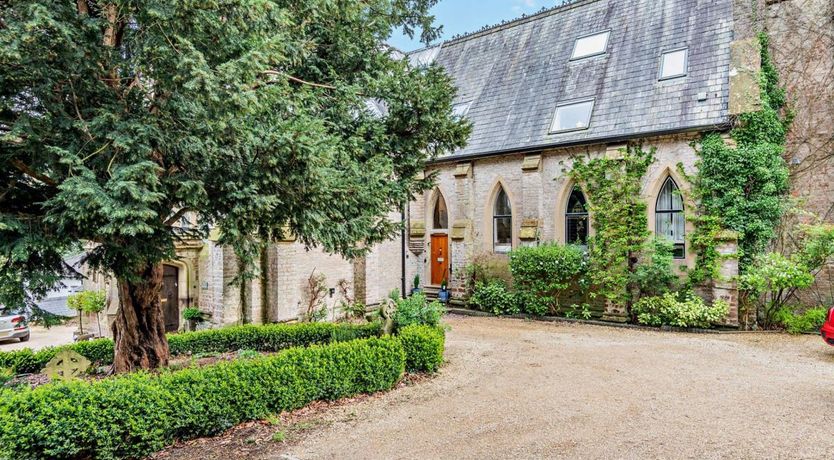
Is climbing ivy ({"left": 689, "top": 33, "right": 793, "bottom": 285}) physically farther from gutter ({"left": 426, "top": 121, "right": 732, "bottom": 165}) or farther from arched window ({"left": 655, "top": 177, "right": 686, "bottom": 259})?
arched window ({"left": 655, "top": 177, "right": 686, "bottom": 259})

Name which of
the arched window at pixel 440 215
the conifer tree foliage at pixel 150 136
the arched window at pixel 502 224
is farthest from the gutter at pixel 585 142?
the conifer tree foliage at pixel 150 136

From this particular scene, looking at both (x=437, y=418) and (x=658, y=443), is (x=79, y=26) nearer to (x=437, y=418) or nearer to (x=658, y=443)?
(x=437, y=418)

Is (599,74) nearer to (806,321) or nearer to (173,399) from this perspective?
(806,321)

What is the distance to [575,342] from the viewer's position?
37.9ft

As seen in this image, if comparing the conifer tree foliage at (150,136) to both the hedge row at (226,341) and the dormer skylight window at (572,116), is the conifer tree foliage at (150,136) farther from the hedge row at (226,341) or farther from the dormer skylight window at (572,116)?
the dormer skylight window at (572,116)

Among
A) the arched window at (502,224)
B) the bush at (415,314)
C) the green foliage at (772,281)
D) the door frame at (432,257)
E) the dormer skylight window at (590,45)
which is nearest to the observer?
the bush at (415,314)

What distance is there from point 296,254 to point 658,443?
35.6 ft

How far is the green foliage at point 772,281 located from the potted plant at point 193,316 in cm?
1484

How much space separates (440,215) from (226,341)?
10429mm

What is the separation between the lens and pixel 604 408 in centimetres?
680

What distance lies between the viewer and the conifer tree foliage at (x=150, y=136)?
16.1 ft

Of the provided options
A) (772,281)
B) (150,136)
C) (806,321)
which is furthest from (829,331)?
(150,136)

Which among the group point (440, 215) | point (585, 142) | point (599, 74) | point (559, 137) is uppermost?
point (599, 74)

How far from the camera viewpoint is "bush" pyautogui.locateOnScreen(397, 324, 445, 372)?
28.1 ft
